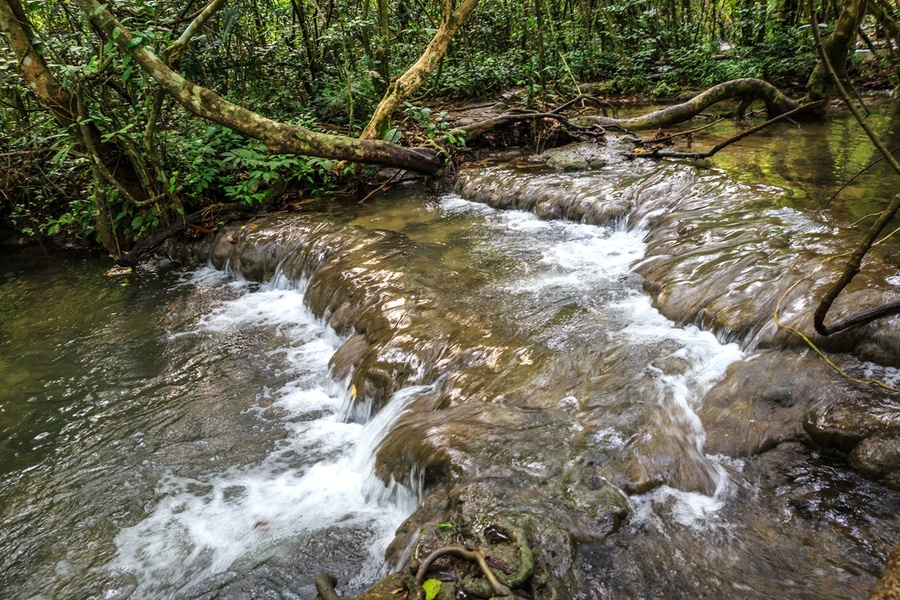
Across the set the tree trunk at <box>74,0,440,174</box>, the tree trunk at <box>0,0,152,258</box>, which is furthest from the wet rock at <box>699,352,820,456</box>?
the tree trunk at <box>0,0,152,258</box>

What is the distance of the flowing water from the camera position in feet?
8.56

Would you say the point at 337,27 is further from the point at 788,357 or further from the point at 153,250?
the point at 788,357

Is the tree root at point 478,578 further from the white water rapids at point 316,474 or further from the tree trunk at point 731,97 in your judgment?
the tree trunk at point 731,97

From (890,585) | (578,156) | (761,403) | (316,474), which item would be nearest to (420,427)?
(316,474)

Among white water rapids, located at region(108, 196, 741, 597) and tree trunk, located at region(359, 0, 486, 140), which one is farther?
Result: tree trunk, located at region(359, 0, 486, 140)

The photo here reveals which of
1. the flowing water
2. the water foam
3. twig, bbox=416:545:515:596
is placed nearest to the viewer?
twig, bbox=416:545:515:596

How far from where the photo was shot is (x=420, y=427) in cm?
347

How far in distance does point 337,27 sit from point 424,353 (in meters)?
6.18

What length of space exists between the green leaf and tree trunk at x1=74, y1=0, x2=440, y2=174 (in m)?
5.49

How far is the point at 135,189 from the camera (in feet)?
24.8

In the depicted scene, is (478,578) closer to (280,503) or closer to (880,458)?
(280,503)

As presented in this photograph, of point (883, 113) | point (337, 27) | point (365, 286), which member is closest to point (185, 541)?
point (365, 286)

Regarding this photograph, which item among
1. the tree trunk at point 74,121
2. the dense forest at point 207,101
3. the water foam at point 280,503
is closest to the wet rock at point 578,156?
the dense forest at point 207,101

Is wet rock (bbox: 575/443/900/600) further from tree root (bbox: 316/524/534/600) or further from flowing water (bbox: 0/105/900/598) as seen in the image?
tree root (bbox: 316/524/534/600)
